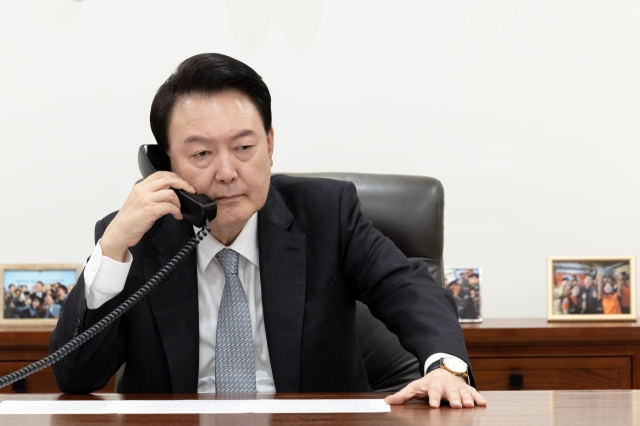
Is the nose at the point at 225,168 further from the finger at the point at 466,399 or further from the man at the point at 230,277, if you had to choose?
the finger at the point at 466,399

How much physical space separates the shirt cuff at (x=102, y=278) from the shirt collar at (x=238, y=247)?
0.23m

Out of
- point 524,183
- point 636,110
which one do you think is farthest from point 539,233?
point 636,110

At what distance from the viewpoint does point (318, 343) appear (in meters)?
A: 1.68

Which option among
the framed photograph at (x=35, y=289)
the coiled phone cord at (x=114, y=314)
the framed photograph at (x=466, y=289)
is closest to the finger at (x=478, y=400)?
the coiled phone cord at (x=114, y=314)

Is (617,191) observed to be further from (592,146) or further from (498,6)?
(498,6)

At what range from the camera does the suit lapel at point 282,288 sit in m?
1.65

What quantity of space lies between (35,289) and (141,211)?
1.20 meters

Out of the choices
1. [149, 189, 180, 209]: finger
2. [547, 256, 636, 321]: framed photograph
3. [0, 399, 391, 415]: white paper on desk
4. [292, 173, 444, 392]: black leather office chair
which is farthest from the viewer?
[547, 256, 636, 321]: framed photograph

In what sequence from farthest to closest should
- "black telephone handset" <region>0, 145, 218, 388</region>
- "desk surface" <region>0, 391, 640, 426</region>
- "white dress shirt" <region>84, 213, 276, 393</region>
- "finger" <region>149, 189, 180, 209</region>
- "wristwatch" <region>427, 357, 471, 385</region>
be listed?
"white dress shirt" <region>84, 213, 276, 393</region> → "finger" <region>149, 189, 180, 209</region> → "black telephone handset" <region>0, 145, 218, 388</region> → "wristwatch" <region>427, 357, 471, 385</region> → "desk surface" <region>0, 391, 640, 426</region>

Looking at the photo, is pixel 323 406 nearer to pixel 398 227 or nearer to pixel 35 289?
pixel 398 227

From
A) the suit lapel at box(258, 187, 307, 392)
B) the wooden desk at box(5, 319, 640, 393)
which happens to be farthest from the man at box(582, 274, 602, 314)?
the suit lapel at box(258, 187, 307, 392)

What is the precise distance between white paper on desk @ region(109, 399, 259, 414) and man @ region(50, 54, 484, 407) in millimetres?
340

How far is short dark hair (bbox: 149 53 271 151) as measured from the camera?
65.3 inches

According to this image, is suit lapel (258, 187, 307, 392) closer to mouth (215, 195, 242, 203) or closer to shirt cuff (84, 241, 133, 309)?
mouth (215, 195, 242, 203)
